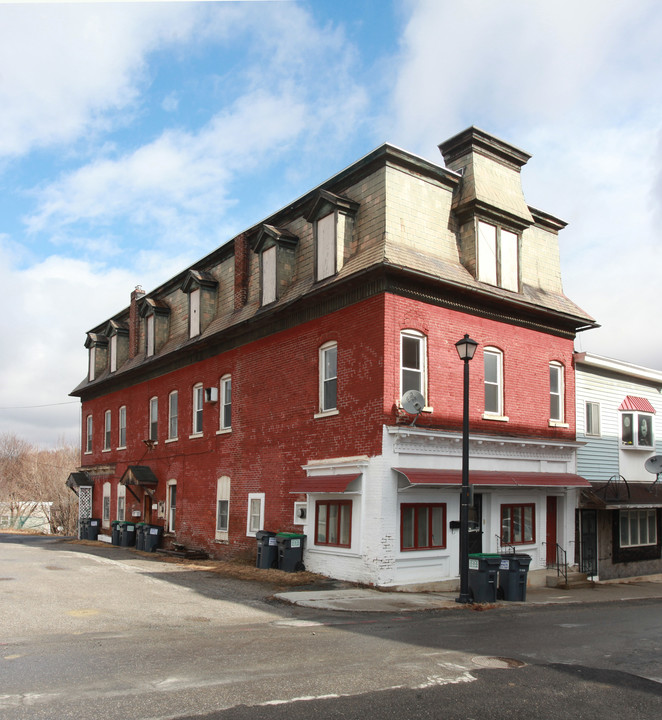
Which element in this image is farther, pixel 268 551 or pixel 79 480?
pixel 79 480

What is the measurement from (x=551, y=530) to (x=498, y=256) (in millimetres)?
8231

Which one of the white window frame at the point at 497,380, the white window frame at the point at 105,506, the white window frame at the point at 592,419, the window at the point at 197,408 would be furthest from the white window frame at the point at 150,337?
the white window frame at the point at 592,419

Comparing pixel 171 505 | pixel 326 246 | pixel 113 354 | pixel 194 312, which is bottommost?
pixel 171 505

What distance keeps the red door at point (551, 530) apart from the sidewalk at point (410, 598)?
122cm

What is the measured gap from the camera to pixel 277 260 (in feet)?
70.9

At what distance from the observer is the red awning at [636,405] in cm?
2458

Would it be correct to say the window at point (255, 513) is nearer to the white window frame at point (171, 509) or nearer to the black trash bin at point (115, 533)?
the white window frame at point (171, 509)

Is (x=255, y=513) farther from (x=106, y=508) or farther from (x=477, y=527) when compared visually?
(x=106, y=508)

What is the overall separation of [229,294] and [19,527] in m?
38.0

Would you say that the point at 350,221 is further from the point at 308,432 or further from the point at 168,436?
the point at 168,436

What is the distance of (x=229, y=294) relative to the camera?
25.3 meters

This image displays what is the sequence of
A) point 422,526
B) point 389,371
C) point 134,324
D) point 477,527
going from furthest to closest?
1. point 134,324
2. point 477,527
3. point 422,526
4. point 389,371

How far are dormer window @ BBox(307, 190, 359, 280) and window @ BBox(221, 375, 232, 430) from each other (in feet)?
21.3


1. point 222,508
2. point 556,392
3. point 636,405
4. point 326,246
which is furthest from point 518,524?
Result: point 222,508
